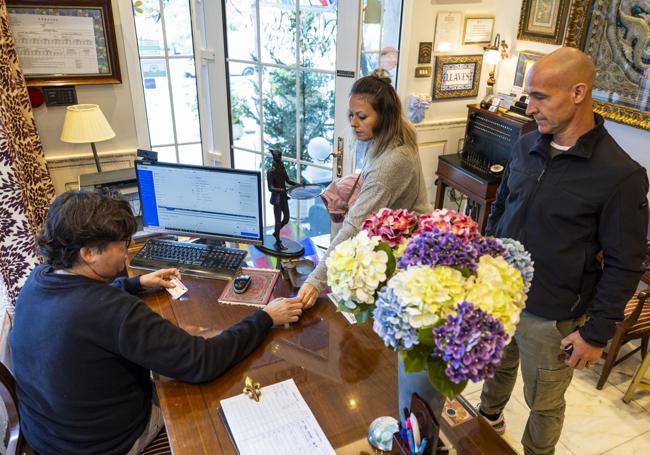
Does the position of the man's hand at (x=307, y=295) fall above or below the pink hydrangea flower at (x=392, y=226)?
below

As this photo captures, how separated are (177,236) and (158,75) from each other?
1.71 metres

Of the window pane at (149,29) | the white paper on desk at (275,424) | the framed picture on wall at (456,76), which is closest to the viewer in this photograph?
the white paper on desk at (275,424)

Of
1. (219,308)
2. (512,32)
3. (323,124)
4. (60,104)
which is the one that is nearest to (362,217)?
(219,308)

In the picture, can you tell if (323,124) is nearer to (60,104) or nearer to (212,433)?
(60,104)

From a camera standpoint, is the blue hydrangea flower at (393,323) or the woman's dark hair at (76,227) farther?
the woman's dark hair at (76,227)

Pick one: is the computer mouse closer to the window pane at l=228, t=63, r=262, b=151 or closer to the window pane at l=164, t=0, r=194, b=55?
the window pane at l=228, t=63, r=262, b=151

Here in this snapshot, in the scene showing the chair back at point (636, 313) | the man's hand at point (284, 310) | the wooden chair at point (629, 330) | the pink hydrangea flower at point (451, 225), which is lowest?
the wooden chair at point (629, 330)

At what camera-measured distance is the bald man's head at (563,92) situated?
150cm

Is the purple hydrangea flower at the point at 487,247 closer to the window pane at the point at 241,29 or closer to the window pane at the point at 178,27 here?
the window pane at the point at 241,29

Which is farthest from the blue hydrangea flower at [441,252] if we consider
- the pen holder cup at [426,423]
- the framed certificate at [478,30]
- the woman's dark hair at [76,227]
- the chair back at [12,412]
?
the framed certificate at [478,30]

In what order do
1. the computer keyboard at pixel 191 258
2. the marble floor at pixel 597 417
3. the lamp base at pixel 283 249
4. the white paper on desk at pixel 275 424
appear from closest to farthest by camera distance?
the white paper on desk at pixel 275 424, the computer keyboard at pixel 191 258, the lamp base at pixel 283 249, the marble floor at pixel 597 417

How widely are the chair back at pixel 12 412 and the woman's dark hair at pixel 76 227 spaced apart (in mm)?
391

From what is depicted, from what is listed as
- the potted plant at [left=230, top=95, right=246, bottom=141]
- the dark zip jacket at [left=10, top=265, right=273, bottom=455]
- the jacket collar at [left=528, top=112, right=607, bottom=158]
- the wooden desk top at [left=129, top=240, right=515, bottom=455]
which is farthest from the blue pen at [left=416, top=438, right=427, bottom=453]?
the potted plant at [left=230, top=95, right=246, bottom=141]

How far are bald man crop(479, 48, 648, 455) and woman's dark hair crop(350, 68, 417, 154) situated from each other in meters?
0.43
